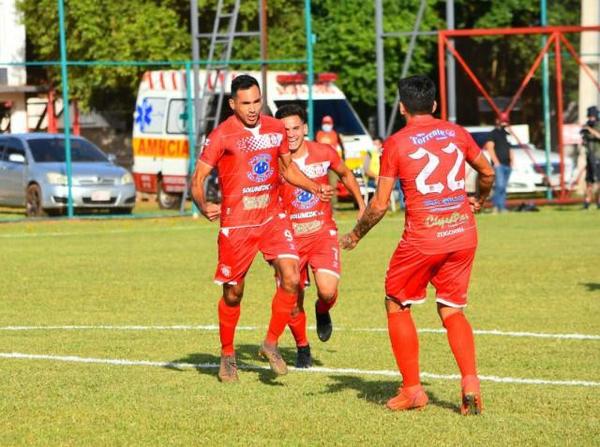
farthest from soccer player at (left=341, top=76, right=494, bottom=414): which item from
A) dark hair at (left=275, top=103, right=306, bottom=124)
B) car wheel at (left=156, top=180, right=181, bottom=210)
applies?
car wheel at (left=156, top=180, right=181, bottom=210)

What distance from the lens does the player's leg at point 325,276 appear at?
462 inches

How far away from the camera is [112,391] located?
9883 millimetres

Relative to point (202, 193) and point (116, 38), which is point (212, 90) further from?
point (202, 193)

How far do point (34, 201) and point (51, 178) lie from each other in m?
0.68

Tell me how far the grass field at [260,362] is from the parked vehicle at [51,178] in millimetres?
8934

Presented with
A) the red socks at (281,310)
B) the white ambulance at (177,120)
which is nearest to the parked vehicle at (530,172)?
the white ambulance at (177,120)

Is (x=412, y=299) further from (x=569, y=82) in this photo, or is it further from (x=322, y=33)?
(x=322, y=33)

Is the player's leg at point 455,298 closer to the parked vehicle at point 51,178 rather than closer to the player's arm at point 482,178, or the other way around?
the player's arm at point 482,178

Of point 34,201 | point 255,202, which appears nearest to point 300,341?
point 255,202

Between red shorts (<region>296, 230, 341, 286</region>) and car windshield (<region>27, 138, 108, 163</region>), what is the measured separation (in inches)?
804

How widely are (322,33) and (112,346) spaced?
34047 millimetres

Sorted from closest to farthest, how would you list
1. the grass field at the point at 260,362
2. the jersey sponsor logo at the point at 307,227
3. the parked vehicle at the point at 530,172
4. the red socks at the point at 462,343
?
the grass field at the point at 260,362, the red socks at the point at 462,343, the jersey sponsor logo at the point at 307,227, the parked vehicle at the point at 530,172

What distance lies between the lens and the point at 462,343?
8867 mm

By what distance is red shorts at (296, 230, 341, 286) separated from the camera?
11812 mm
